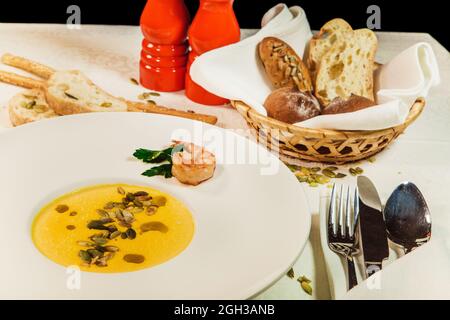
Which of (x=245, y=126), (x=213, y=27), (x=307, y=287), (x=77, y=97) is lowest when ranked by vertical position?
(x=307, y=287)

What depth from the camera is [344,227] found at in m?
1.11

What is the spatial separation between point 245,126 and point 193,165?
432 millimetres

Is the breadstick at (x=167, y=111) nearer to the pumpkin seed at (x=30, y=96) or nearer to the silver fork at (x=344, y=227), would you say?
the pumpkin seed at (x=30, y=96)

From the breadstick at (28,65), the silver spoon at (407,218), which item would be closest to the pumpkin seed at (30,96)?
the breadstick at (28,65)

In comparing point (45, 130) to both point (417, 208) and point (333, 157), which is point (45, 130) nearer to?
point (333, 157)

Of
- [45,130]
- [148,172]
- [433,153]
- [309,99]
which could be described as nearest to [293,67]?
[309,99]

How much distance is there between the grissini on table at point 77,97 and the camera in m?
1.52

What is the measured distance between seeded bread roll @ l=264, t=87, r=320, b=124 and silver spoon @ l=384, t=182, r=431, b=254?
0.31 m

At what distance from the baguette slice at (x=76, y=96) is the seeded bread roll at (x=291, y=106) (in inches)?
15.4

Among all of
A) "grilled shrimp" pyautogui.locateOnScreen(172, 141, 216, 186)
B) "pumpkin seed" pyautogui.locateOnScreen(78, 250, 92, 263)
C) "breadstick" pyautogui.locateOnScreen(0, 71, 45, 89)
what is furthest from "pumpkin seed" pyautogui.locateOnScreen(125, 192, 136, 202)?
"breadstick" pyautogui.locateOnScreen(0, 71, 45, 89)

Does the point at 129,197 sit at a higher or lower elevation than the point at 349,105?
lower

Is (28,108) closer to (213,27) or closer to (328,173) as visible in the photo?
(213,27)

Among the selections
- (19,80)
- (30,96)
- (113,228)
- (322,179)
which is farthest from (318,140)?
(19,80)

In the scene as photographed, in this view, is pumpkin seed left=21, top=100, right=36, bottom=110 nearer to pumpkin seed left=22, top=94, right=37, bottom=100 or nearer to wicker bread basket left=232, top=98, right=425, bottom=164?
pumpkin seed left=22, top=94, right=37, bottom=100
